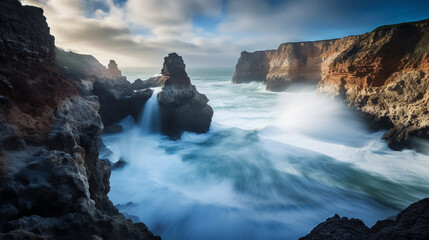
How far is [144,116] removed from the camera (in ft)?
53.2

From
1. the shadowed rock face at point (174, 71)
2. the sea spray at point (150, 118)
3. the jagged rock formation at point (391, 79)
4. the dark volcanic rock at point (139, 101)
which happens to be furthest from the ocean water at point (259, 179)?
the shadowed rock face at point (174, 71)

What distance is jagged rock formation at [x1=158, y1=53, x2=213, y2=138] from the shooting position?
1502 cm

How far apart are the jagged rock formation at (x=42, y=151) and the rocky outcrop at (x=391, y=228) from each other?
3.68m

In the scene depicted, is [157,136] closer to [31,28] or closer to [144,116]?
[144,116]

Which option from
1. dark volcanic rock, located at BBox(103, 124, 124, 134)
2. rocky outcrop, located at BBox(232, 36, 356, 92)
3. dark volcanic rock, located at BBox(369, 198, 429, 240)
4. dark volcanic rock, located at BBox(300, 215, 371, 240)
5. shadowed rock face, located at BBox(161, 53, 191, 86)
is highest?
rocky outcrop, located at BBox(232, 36, 356, 92)

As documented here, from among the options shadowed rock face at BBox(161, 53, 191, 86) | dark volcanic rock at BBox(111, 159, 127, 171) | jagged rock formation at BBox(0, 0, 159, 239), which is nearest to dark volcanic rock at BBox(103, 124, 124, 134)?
dark volcanic rock at BBox(111, 159, 127, 171)

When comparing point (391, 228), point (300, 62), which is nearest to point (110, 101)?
point (391, 228)

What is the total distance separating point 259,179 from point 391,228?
7184 mm

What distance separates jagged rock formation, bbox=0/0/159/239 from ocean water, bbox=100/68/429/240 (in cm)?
367

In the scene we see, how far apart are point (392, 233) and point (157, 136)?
14.6 meters

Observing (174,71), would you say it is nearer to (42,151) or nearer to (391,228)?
(42,151)

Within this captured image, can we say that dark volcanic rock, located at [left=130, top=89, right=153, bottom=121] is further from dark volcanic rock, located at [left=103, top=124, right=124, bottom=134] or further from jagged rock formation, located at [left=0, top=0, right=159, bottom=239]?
jagged rock formation, located at [left=0, top=0, right=159, bottom=239]

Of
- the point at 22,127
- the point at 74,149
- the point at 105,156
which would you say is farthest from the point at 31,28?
the point at 105,156

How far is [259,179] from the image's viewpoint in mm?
9867
